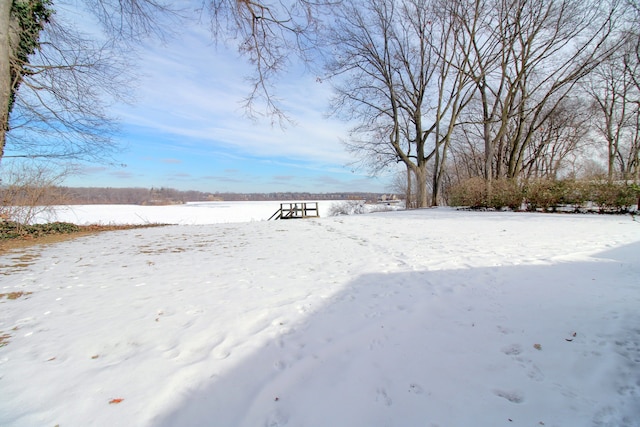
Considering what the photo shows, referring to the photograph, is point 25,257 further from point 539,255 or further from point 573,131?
point 573,131

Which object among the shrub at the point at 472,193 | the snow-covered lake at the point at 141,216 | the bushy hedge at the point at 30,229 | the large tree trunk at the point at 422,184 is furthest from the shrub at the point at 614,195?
the bushy hedge at the point at 30,229

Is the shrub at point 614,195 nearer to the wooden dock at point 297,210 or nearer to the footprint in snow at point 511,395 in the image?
the footprint in snow at point 511,395

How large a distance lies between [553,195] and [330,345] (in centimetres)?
1312

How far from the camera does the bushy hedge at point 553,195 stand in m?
9.69

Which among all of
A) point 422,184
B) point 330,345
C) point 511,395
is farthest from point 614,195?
point 330,345

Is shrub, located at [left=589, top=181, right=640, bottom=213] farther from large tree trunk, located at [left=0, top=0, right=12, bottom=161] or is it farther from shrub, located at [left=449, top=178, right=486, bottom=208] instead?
large tree trunk, located at [left=0, top=0, right=12, bottom=161]

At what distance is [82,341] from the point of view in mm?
2227

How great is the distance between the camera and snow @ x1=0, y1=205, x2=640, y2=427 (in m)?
1.53

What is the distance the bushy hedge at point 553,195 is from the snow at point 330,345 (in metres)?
8.05

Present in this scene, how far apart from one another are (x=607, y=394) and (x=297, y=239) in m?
6.18

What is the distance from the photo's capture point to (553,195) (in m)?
11.1

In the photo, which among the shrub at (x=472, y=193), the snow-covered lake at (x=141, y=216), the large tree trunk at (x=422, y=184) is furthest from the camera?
the large tree trunk at (x=422, y=184)

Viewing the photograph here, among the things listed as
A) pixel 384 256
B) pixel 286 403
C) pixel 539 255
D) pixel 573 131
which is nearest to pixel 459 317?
pixel 286 403

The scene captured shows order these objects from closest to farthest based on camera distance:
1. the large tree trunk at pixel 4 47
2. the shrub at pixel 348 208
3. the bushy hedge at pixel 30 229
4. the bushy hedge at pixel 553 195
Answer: the large tree trunk at pixel 4 47 < the bushy hedge at pixel 30 229 < the bushy hedge at pixel 553 195 < the shrub at pixel 348 208
